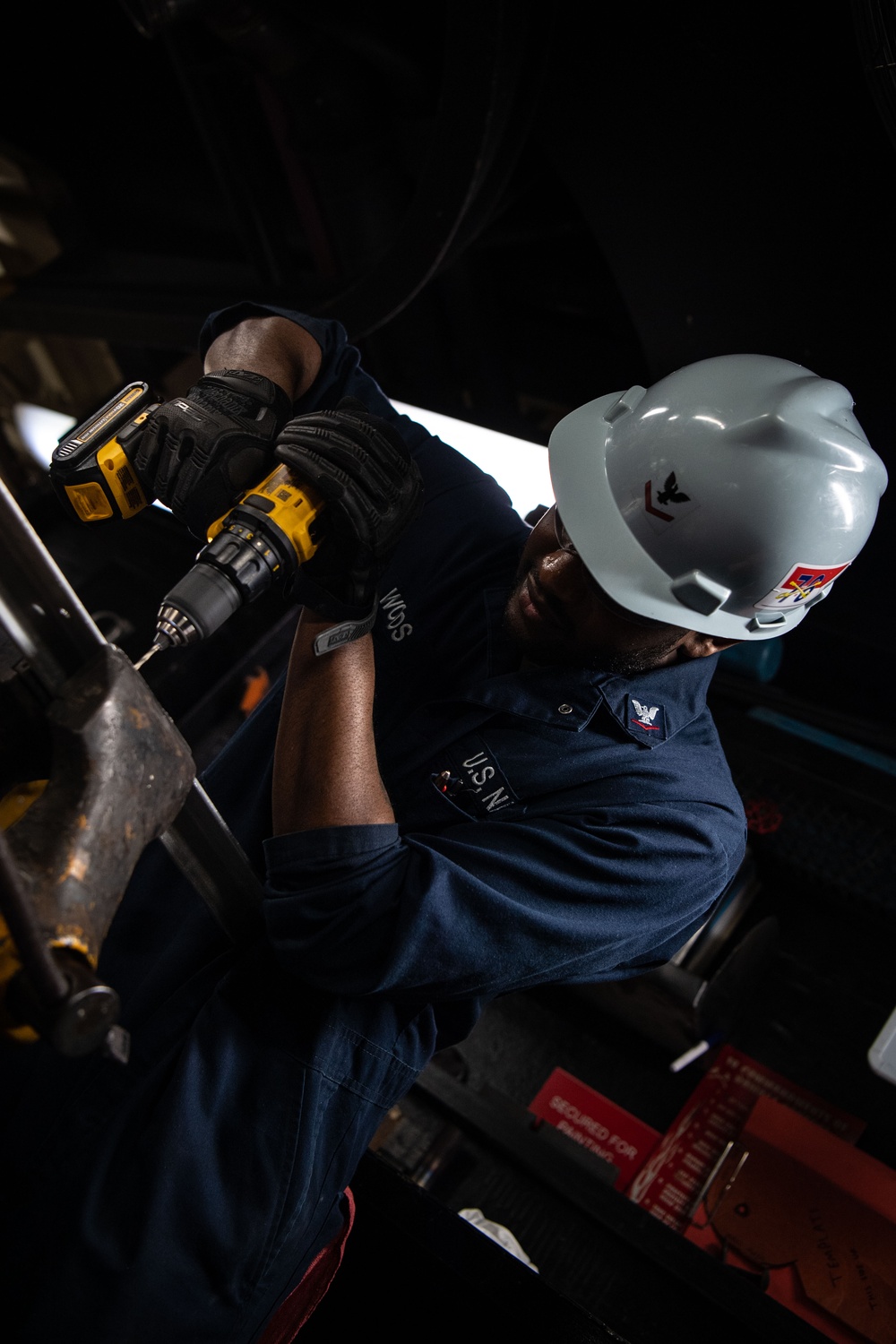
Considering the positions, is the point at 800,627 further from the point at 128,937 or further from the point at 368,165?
the point at 128,937

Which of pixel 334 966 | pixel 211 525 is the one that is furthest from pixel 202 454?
pixel 334 966

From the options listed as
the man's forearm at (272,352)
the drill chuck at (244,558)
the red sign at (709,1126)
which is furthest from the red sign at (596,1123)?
the man's forearm at (272,352)

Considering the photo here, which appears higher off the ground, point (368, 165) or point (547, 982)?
point (368, 165)

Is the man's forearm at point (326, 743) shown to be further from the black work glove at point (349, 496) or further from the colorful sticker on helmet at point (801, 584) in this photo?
the colorful sticker on helmet at point (801, 584)

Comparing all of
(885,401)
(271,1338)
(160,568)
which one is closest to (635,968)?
(271,1338)

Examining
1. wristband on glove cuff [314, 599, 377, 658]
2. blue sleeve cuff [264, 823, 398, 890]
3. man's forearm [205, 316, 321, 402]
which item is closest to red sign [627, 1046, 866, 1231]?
blue sleeve cuff [264, 823, 398, 890]

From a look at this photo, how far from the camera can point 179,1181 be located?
1.08 meters

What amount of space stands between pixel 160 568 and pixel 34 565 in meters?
1.92

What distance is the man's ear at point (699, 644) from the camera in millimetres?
1296

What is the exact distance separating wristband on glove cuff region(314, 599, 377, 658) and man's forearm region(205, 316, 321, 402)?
42 cm

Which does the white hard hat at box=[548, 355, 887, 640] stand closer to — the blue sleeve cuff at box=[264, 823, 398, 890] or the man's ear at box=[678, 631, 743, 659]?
the man's ear at box=[678, 631, 743, 659]

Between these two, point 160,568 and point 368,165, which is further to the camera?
point 160,568

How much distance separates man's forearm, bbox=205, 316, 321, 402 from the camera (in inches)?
54.6

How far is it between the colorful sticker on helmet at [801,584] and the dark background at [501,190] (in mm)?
744
